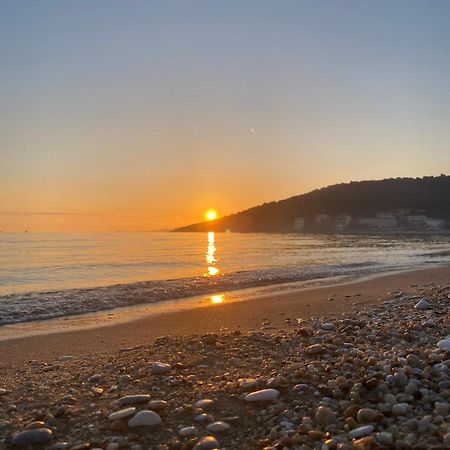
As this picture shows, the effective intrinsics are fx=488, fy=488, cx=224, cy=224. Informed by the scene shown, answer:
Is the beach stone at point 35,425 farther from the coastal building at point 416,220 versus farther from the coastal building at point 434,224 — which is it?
the coastal building at point 416,220

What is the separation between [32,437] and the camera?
140 inches

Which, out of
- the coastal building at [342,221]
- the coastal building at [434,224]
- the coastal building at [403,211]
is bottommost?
the coastal building at [434,224]

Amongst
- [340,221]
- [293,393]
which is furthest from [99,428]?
[340,221]

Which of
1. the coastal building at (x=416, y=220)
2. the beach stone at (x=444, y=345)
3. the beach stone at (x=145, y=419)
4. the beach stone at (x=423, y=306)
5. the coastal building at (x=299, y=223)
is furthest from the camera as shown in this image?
the coastal building at (x=299, y=223)

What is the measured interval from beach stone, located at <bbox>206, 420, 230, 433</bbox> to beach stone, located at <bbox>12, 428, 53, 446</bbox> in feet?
3.85

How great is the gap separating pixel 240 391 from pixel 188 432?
0.78 m

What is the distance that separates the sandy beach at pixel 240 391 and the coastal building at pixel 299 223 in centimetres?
12548

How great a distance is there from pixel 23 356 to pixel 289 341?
3.69 metres

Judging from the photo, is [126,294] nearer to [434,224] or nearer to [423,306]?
[423,306]

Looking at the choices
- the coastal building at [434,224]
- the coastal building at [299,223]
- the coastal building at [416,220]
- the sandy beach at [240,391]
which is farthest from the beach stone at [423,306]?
the coastal building at [299,223]

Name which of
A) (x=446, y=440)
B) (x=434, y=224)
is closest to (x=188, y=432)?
(x=446, y=440)

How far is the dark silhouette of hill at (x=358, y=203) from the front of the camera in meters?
123

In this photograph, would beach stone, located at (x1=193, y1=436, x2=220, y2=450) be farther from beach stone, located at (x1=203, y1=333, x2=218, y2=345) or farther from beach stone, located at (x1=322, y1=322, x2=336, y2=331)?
beach stone, located at (x1=322, y1=322, x2=336, y2=331)

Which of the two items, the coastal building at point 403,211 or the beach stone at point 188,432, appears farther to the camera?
the coastal building at point 403,211
